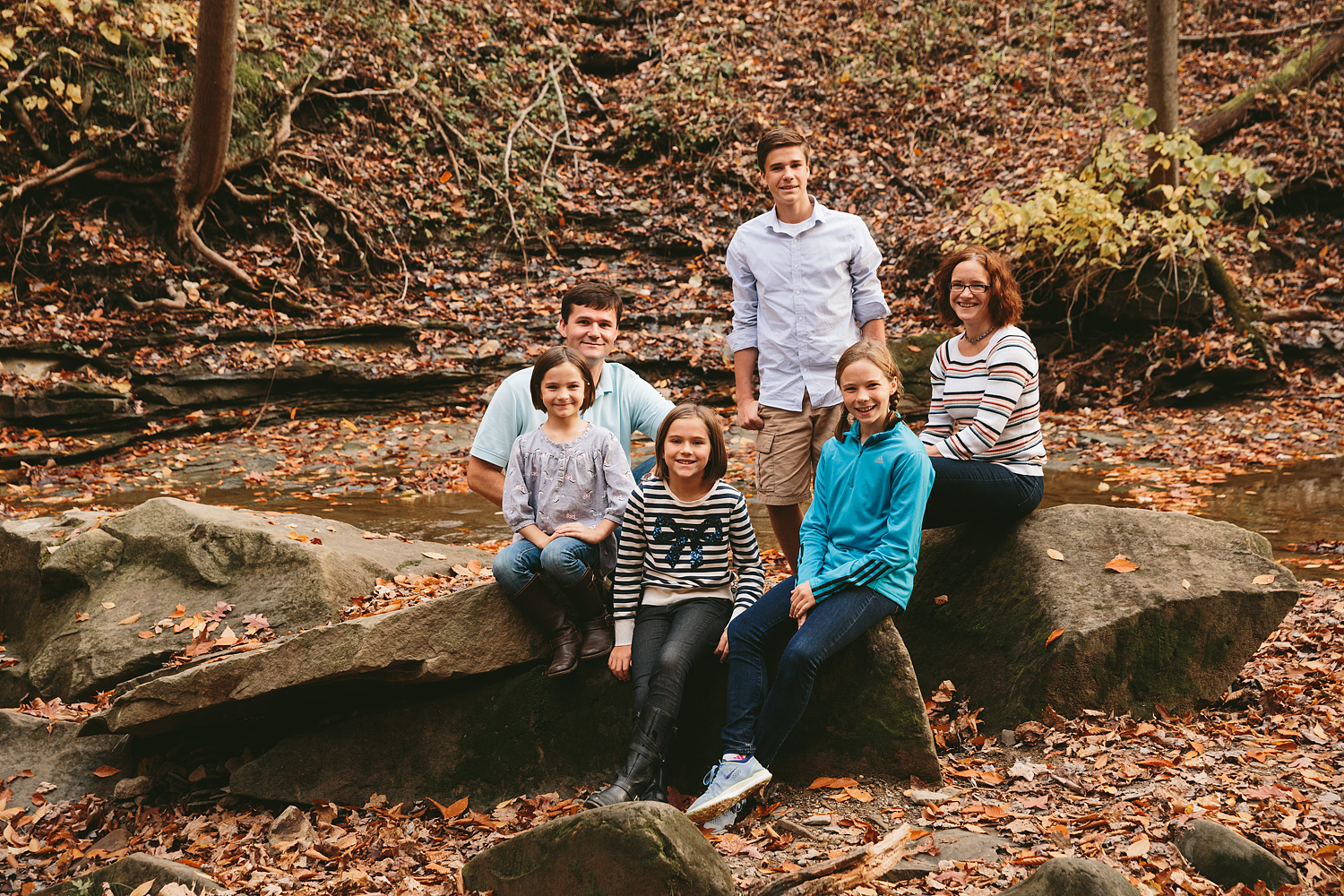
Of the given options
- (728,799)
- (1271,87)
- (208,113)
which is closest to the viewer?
(728,799)

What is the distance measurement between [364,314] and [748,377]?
8.54m

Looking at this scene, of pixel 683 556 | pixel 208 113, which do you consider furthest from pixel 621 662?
pixel 208 113

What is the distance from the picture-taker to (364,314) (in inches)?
462

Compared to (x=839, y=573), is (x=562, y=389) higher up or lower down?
higher up

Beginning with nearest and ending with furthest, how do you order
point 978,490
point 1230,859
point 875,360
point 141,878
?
1. point 1230,859
2. point 141,878
3. point 875,360
4. point 978,490

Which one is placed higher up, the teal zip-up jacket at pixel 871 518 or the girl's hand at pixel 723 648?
the teal zip-up jacket at pixel 871 518

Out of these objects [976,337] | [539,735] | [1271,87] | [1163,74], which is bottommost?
[539,735]

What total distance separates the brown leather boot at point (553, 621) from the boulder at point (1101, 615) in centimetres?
157

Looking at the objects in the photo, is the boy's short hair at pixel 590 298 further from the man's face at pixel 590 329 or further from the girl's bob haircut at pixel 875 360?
the girl's bob haircut at pixel 875 360

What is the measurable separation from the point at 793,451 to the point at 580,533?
1.12 meters

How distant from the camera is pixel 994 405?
12.7 ft

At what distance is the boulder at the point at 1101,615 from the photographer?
3824 millimetres

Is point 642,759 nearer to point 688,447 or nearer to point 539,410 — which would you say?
point 688,447

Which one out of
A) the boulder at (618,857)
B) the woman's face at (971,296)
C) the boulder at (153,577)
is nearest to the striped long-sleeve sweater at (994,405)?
the woman's face at (971,296)
